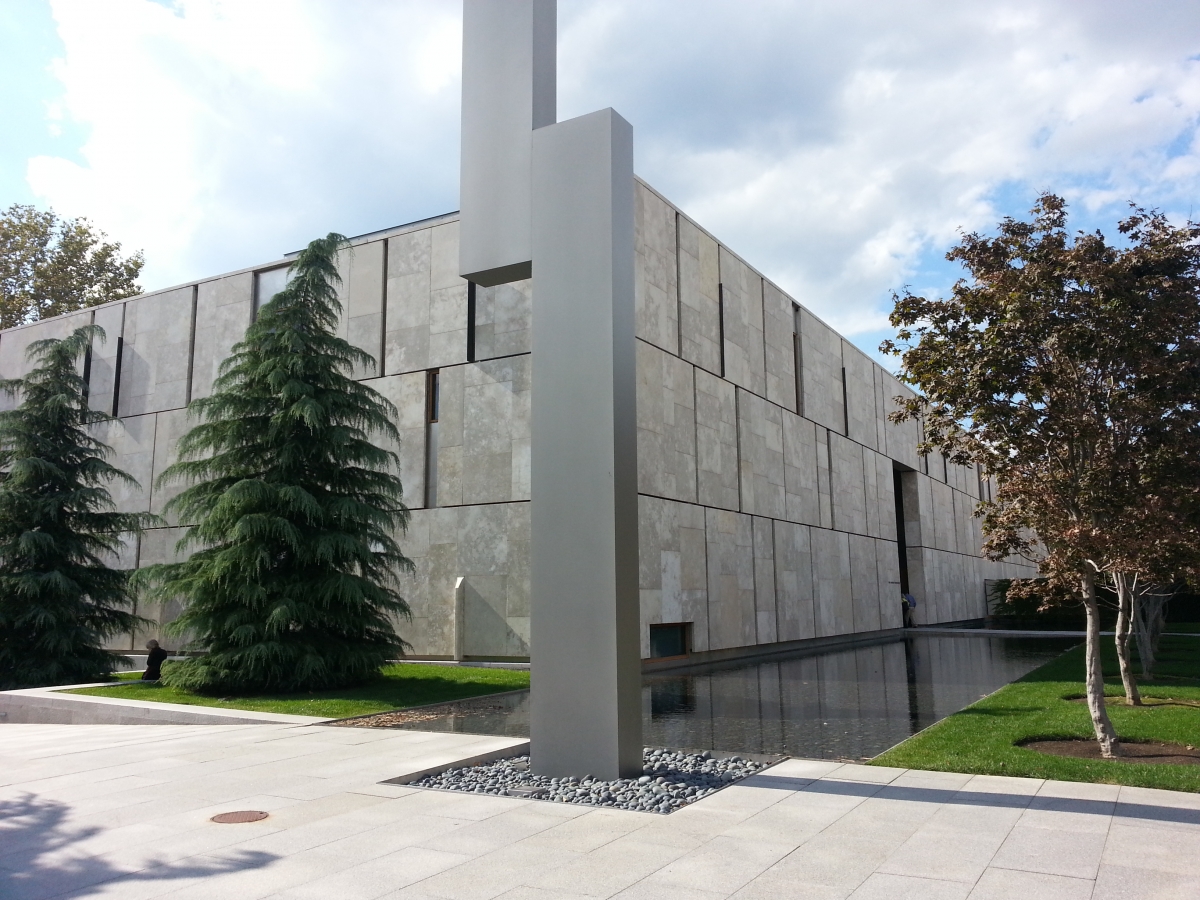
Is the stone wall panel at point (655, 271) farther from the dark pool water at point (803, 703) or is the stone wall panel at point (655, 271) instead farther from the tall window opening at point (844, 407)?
the tall window opening at point (844, 407)

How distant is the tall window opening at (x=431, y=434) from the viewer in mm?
20250

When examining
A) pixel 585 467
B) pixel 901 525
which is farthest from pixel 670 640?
pixel 901 525

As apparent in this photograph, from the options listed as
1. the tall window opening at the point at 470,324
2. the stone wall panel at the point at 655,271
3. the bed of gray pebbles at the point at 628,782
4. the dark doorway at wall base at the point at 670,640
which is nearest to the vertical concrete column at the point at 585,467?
the bed of gray pebbles at the point at 628,782

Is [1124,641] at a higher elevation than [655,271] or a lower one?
lower

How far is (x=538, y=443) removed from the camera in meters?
7.95

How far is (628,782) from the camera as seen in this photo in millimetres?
7254

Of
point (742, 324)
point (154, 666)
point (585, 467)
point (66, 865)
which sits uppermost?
point (742, 324)

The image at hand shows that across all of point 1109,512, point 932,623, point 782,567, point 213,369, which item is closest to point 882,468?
point 932,623

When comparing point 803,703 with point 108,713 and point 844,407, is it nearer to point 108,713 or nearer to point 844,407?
point 108,713

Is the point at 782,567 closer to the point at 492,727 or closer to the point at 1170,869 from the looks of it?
the point at 492,727

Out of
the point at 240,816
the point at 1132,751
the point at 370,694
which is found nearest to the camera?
the point at 240,816

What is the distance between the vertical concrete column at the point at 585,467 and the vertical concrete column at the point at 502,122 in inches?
16.3

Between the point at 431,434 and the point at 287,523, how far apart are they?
606 cm

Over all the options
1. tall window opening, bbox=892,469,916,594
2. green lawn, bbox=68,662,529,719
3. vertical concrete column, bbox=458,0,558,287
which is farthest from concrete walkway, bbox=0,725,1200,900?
tall window opening, bbox=892,469,916,594
